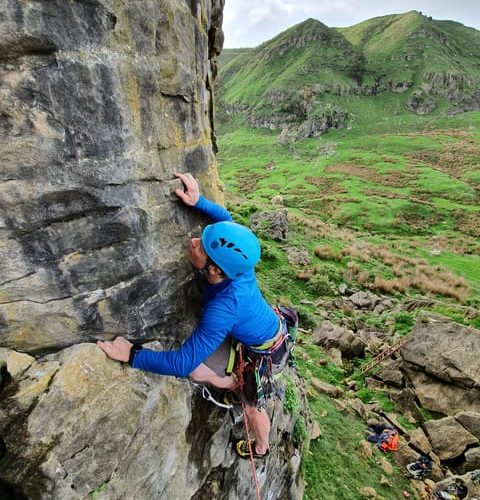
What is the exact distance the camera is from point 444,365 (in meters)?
13.8

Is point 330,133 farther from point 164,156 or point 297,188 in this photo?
point 164,156

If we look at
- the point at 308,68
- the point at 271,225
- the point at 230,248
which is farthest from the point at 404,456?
the point at 308,68

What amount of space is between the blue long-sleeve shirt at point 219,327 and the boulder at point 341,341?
1211 cm

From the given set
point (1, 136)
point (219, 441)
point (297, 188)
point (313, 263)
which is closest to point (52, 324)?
point (1, 136)

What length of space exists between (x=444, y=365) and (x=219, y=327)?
12.4 metres

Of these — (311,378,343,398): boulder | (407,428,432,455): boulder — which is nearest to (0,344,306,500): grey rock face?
(311,378,343,398): boulder

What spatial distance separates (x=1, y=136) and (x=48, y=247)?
1.26 metres

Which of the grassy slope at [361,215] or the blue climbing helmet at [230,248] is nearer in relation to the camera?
the blue climbing helmet at [230,248]

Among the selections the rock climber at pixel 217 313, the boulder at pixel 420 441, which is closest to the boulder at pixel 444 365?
the boulder at pixel 420 441

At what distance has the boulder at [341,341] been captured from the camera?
55.0ft

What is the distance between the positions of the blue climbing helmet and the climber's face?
0.92ft

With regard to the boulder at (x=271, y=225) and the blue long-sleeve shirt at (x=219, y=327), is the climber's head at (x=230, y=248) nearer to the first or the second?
the blue long-sleeve shirt at (x=219, y=327)

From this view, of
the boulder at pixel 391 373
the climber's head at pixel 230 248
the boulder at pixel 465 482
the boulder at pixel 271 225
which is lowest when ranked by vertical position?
the boulder at pixel 271 225

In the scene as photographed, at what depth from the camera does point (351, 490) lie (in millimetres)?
9422
